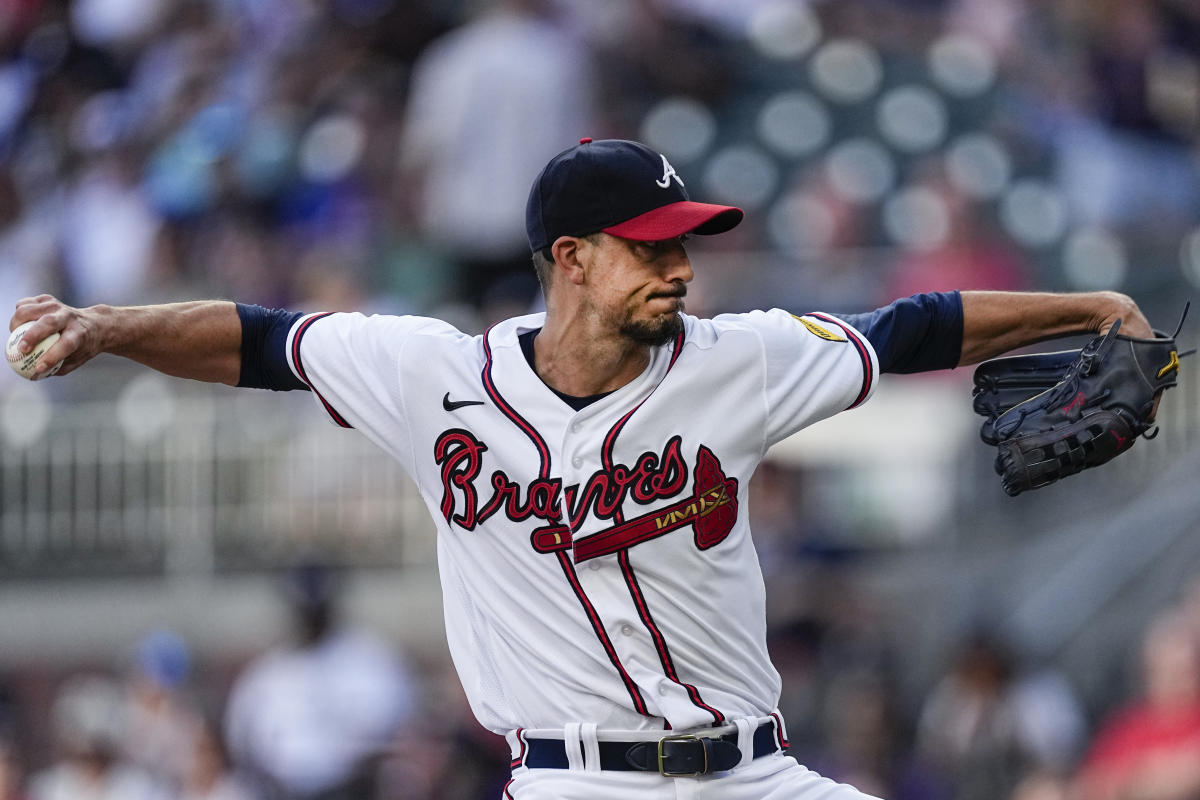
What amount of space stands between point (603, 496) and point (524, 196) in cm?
611

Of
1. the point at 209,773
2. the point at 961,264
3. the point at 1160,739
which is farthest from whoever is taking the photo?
the point at 961,264

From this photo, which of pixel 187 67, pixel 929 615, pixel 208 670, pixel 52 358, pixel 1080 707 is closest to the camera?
pixel 52 358

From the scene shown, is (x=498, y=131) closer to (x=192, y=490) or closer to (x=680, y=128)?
(x=680, y=128)

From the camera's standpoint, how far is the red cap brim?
3.83 m

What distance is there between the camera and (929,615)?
8.84m

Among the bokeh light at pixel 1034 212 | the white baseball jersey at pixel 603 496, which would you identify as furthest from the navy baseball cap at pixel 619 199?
the bokeh light at pixel 1034 212

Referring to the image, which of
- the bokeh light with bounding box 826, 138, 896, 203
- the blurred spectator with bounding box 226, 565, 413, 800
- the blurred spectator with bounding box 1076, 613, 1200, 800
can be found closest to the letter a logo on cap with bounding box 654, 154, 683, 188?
the blurred spectator with bounding box 1076, 613, 1200, 800

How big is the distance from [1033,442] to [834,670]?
4460 mm

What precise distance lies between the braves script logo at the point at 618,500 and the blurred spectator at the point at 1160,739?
370cm

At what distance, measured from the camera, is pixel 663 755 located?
12.5ft

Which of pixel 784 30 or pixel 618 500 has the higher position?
pixel 784 30

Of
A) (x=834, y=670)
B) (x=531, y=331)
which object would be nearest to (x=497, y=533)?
(x=531, y=331)

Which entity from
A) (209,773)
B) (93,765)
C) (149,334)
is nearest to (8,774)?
(93,765)

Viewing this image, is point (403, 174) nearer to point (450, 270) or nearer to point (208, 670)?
point (450, 270)
